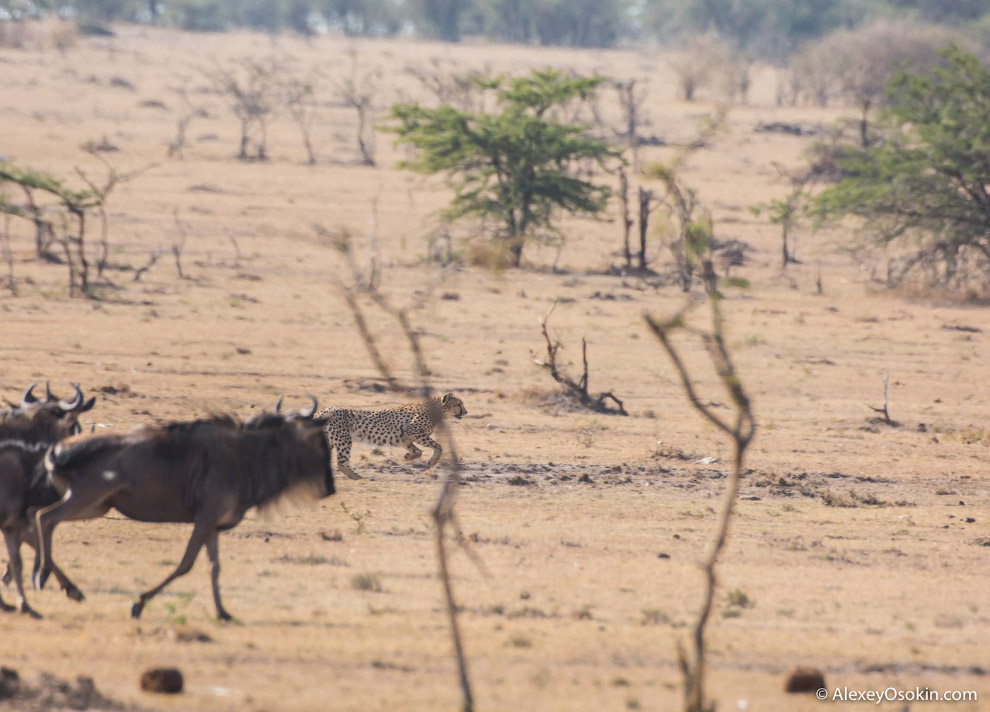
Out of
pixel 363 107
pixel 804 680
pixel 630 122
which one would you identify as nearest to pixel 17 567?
pixel 804 680

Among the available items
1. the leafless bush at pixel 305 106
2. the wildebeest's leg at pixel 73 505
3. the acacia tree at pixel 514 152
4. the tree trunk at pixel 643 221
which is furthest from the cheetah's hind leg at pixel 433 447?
the leafless bush at pixel 305 106

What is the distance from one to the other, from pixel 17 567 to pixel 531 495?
224 inches

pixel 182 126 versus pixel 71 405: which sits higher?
pixel 182 126

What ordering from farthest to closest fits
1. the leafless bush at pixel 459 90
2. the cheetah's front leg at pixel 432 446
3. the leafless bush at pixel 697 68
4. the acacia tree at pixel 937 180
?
the leafless bush at pixel 697 68 → the leafless bush at pixel 459 90 → the acacia tree at pixel 937 180 → the cheetah's front leg at pixel 432 446

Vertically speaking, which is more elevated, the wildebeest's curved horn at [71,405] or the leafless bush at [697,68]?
the leafless bush at [697,68]

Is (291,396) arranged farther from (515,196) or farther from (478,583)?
(515,196)

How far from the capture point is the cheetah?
12.5m

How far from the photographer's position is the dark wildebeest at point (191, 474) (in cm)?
741

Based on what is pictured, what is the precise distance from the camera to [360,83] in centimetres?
6147

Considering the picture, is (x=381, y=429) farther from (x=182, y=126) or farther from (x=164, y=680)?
(x=182, y=126)

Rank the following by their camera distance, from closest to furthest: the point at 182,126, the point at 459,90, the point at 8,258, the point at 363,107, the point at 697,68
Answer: the point at 8,258 → the point at 182,126 → the point at 459,90 → the point at 363,107 → the point at 697,68

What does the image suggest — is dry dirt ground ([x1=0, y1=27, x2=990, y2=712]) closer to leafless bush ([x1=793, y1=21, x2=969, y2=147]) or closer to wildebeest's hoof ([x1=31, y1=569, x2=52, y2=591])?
wildebeest's hoof ([x1=31, y1=569, x2=52, y2=591])

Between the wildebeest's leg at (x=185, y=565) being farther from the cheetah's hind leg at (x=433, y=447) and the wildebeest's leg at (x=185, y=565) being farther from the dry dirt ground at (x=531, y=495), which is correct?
the cheetah's hind leg at (x=433, y=447)

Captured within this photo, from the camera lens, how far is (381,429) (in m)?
12.8
